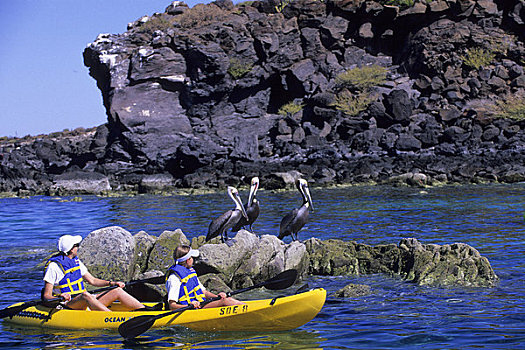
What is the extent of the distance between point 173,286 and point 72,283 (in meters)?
1.64

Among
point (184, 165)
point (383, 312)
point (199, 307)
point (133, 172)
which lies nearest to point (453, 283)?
point (383, 312)

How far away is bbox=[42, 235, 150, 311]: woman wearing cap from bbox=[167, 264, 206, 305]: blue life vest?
0.94m

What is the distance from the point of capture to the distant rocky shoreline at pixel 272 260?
33.7ft

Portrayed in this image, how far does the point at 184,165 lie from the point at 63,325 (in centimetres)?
3444

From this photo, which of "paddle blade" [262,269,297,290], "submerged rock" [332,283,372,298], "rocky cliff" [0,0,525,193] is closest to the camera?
"paddle blade" [262,269,297,290]

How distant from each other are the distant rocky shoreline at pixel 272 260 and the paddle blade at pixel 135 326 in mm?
2324

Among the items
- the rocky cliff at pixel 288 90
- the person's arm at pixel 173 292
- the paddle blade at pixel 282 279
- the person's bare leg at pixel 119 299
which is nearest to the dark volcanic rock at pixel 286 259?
the paddle blade at pixel 282 279

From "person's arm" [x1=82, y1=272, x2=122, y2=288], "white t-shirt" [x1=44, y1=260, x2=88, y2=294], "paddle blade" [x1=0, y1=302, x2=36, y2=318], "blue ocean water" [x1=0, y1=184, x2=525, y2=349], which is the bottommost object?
"blue ocean water" [x1=0, y1=184, x2=525, y2=349]

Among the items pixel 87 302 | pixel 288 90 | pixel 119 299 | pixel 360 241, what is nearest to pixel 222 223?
pixel 119 299

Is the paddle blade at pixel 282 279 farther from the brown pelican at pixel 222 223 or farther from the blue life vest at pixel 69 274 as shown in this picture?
the brown pelican at pixel 222 223

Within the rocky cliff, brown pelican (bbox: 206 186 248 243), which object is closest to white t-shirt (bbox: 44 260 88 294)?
brown pelican (bbox: 206 186 248 243)

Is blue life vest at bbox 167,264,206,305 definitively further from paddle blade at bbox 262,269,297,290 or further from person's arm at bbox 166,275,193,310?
paddle blade at bbox 262,269,297,290

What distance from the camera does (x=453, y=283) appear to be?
1002cm

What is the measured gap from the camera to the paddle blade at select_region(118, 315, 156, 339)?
7491 mm
